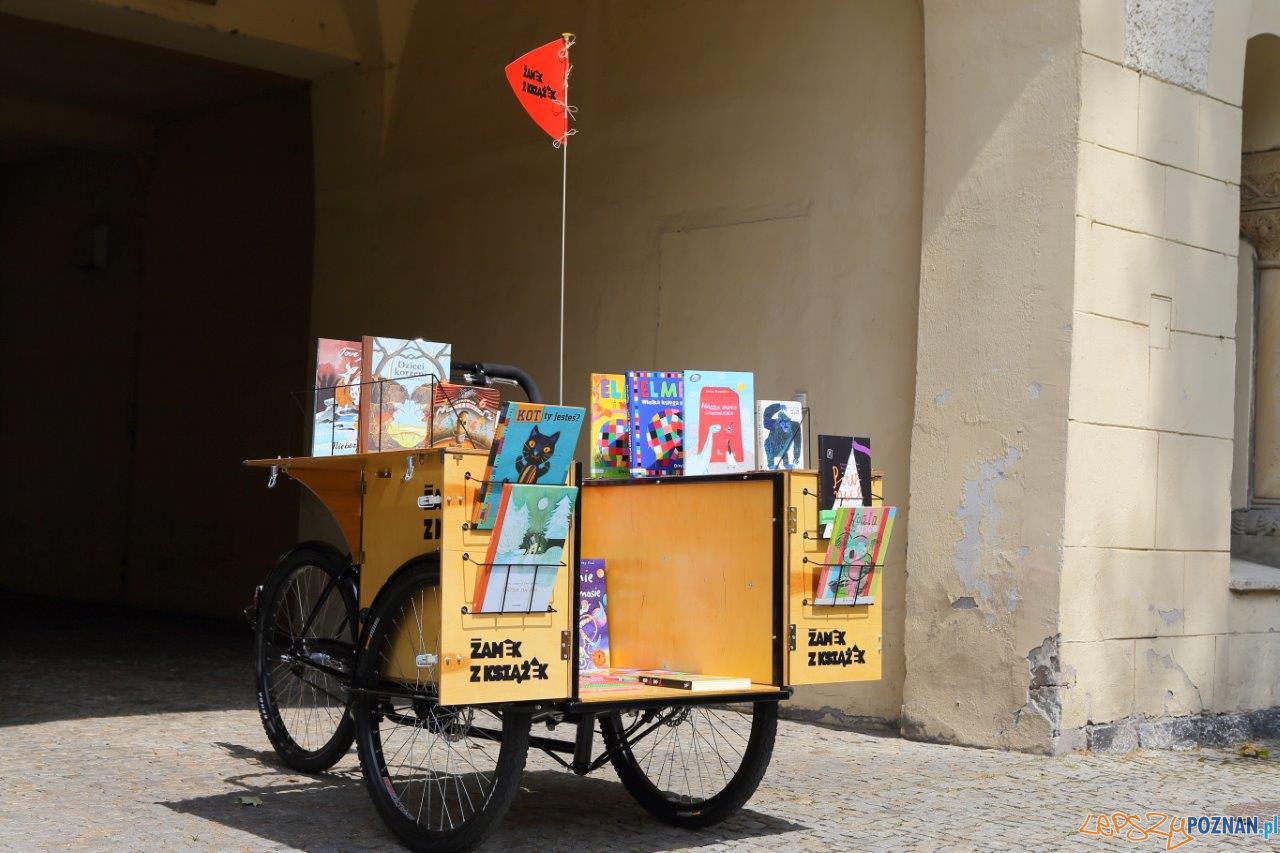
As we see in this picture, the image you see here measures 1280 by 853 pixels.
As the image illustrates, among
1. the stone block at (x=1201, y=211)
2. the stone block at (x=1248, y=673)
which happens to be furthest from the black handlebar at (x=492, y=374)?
the stone block at (x=1248, y=673)

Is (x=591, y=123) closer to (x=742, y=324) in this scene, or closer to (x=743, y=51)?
(x=743, y=51)

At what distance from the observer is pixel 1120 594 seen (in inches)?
269

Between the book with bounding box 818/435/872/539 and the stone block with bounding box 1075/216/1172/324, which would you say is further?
the stone block with bounding box 1075/216/1172/324

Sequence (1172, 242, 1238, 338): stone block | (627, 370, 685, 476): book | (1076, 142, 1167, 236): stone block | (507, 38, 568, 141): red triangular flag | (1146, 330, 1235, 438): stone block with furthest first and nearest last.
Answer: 1. (1172, 242, 1238, 338): stone block
2. (1146, 330, 1235, 438): stone block
3. (1076, 142, 1167, 236): stone block
4. (507, 38, 568, 141): red triangular flag
5. (627, 370, 685, 476): book

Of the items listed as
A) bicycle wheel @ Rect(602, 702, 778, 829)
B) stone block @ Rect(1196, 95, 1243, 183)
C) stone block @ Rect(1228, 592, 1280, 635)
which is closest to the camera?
bicycle wheel @ Rect(602, 702, 778, 829)

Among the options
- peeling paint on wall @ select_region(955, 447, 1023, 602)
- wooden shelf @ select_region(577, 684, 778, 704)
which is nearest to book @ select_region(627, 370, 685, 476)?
wooden shelf @ select_region(577, 684, 778, 704)

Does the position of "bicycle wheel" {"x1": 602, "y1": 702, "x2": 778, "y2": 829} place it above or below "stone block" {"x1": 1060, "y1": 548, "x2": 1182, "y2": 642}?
below

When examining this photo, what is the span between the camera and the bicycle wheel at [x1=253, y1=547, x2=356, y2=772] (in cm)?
537

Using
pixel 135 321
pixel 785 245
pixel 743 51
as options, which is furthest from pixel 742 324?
pixel 135 321

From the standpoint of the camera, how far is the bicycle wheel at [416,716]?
4.27 meters

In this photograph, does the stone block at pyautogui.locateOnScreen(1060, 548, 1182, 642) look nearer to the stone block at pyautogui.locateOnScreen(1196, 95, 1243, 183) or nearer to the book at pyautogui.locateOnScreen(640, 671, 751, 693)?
the stone block at pyautogui.locateOnScreen(1196, 95, 1243, 183)

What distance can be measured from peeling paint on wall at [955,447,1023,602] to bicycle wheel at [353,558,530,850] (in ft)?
9.54

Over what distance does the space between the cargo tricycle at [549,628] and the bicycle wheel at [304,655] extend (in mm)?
13

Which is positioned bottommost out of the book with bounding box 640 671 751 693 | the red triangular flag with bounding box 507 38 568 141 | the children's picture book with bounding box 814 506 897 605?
the book with bounding box 640 671 751 693
